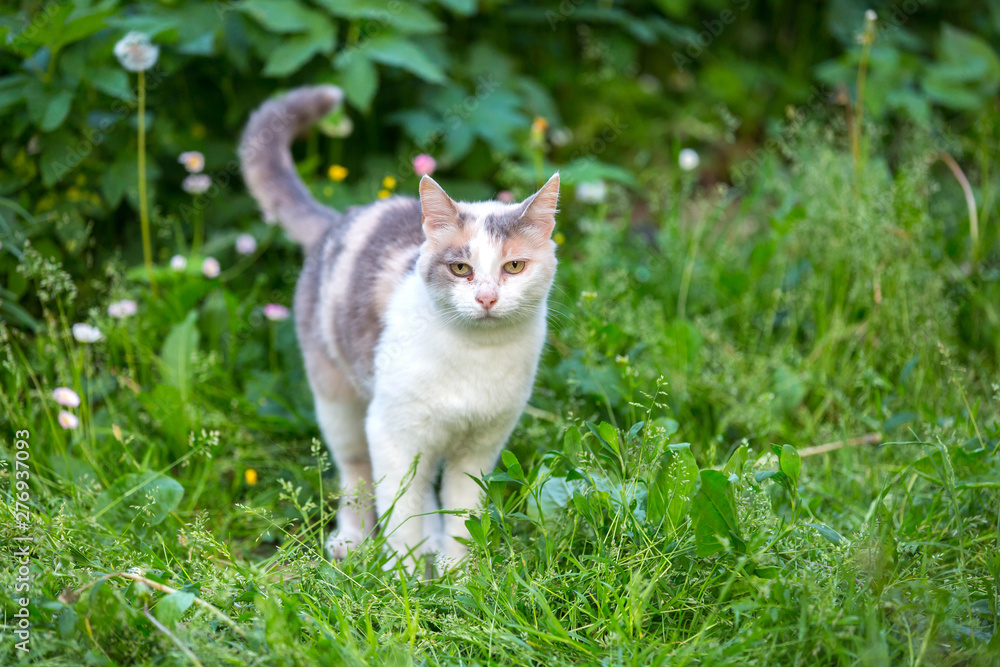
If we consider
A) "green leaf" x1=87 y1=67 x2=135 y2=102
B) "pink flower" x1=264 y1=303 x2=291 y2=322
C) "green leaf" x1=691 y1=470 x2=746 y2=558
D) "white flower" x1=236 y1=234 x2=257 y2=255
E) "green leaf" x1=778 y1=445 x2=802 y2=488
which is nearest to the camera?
"green leaf" x1=691 y1=470 x2=746 y2=558

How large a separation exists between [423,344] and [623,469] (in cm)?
62

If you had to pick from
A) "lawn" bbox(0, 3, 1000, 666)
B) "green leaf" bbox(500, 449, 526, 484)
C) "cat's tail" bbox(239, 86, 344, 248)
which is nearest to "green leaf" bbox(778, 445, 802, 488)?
"lawn" bbox(0, 3, 1000, 666)

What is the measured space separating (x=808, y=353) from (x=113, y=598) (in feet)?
8.35

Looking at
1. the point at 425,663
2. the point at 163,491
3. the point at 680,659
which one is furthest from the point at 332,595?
the point at 680,659

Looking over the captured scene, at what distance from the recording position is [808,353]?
3.09 meters

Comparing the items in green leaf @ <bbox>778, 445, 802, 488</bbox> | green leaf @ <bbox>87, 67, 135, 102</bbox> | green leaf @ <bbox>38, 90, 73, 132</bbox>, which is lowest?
green leaf @ <bbox>778, 445, 802, 488</bbox>

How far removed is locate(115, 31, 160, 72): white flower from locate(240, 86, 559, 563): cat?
3.01ft

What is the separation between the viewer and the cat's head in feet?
6.46

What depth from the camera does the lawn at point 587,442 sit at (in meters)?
1.69

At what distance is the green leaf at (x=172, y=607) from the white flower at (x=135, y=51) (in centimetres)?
194

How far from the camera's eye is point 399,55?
10.4 feet

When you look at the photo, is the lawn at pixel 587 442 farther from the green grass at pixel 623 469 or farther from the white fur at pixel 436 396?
the white fur at pixel 436 396

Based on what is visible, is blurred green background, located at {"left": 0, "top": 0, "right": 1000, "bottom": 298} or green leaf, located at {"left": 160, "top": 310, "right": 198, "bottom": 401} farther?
blurred green background, located at {"left": 0, "top": 0, "right": 1000, "bottom": 298}

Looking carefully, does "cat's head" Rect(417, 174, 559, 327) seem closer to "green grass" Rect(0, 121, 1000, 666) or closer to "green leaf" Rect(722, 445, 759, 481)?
"green grass" Rect(0, 121, 1000, 666)
